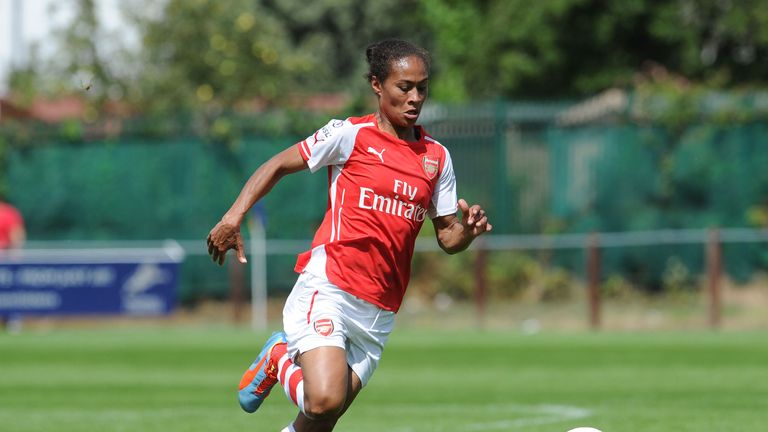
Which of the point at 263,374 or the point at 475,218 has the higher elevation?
the point at 475,218

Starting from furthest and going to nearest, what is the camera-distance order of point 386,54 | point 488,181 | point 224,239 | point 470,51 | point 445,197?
point 470,51 < point 488,181 < point 445,197 < point 386,54 < point 224,239

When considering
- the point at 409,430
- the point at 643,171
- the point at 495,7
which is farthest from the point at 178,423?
the point at 495,7

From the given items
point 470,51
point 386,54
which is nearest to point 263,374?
point 386,54

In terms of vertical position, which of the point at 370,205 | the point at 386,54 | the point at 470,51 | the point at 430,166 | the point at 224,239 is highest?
the point at 470,51

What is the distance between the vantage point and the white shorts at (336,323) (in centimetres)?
677

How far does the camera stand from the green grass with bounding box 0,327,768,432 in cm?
1030

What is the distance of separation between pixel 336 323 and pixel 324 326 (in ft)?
0.22

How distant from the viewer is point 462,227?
279 inches

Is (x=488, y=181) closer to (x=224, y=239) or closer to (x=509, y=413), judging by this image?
(x=509, y=413)

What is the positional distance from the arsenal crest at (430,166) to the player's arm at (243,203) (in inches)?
23.7

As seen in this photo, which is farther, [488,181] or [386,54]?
[488,181]

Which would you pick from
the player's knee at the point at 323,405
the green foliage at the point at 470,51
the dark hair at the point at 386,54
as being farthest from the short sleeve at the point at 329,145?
the green foliage at the point at 470,51

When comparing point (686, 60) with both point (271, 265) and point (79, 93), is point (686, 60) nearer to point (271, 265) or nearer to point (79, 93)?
point (271, 265)

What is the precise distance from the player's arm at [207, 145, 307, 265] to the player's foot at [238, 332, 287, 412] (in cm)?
66
